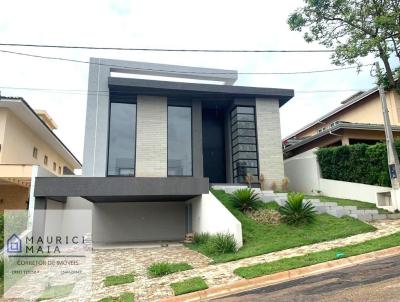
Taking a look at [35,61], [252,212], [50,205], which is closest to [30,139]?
[50,205]

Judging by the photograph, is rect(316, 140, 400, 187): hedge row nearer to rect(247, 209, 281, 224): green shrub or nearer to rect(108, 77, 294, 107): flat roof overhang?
rect(108, 77, 294, 107): flat roof overhang

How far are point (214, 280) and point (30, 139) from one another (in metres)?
14.1

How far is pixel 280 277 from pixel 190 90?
11.5 metres

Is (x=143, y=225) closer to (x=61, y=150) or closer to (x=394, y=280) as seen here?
(x=61, y=150)

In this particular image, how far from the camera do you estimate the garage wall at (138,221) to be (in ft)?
55.0

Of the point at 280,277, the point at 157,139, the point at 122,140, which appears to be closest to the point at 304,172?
the point at 157,139

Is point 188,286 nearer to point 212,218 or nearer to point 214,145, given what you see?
point 212,218

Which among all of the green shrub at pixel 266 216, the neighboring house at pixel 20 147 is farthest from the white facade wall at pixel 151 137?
the green shrub at pixel 266 216

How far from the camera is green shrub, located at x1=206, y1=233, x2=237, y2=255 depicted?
10336mm

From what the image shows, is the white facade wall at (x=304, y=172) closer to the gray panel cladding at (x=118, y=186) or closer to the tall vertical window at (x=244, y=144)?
the tall vertical window at (x=244, y=144)

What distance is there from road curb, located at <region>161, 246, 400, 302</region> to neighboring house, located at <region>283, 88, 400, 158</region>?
34.6ft

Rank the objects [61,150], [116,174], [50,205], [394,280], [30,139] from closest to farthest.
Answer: [394,280], [50,205], [116,174], [30,139], [61,150]

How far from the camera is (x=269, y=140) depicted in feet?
57.3

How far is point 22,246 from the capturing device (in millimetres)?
11281
